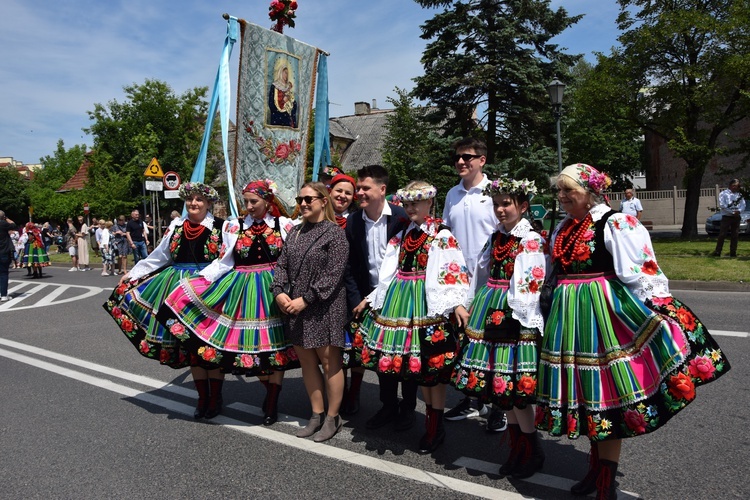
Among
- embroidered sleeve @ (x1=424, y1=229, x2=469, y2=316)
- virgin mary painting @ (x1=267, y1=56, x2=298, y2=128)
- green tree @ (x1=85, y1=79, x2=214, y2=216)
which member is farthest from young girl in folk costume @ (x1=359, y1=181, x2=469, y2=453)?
green tree @ (x1=85, y1=79, x2=214, y2=216)

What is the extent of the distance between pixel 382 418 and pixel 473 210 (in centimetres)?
178

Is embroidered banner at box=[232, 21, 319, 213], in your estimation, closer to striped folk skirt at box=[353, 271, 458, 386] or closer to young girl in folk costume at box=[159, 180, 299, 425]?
young girl in folk costume at box=[159, 180, 299, 425]

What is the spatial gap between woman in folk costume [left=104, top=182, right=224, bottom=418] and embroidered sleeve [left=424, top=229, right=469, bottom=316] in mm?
2109

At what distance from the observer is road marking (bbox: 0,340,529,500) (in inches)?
139

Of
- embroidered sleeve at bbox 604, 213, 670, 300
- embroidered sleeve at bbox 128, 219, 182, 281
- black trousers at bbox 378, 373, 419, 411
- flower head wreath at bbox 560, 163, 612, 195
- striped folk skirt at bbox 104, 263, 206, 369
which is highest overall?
flower head wreath at bbox 560, 163, 612, 195

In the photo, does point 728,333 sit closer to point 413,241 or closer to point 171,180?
point 413,241

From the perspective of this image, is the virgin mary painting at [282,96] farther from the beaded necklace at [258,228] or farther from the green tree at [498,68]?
the green tree at [498,68]

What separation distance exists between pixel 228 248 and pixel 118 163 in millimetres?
42824

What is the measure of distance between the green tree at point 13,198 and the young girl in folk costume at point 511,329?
72606mm

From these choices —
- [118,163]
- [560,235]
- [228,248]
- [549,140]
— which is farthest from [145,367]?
Result: [118,163]

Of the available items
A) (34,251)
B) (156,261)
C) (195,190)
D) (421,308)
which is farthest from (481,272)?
(34,251)

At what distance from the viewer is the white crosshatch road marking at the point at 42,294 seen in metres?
12.6

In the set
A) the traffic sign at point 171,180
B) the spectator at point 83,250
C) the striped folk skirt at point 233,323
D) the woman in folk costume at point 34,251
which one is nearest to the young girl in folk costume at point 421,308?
the striped folk skirt at point 233,323

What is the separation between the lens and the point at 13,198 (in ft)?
215
